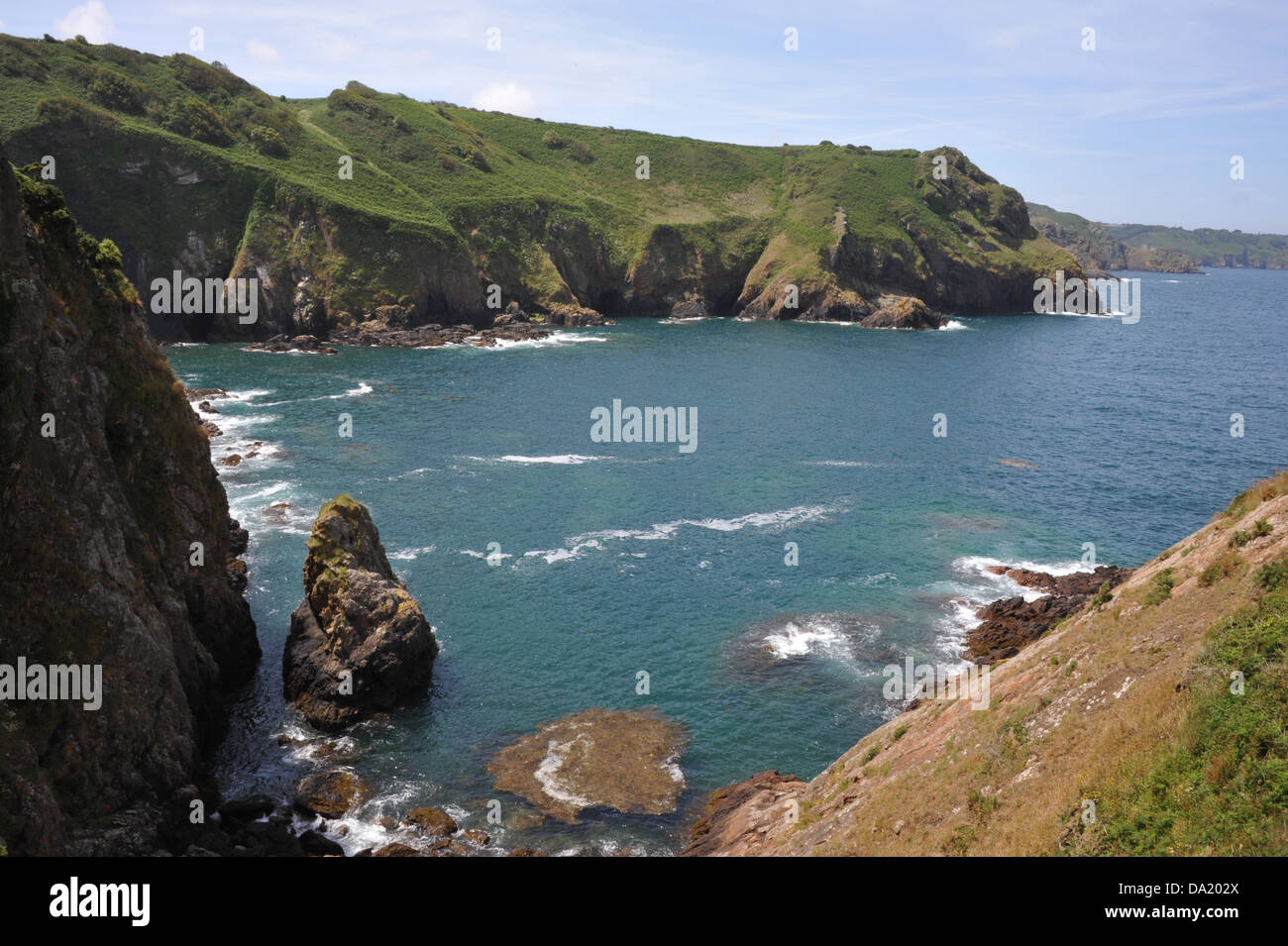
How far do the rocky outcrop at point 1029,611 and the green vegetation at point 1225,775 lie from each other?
2455cm

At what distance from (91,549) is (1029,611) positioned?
159 feet

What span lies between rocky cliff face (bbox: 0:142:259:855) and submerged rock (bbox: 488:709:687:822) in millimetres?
14016

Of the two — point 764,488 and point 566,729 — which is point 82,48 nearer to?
point 764,488

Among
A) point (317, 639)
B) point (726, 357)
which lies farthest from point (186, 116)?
point (317, 639)

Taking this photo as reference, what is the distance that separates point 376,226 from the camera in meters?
145

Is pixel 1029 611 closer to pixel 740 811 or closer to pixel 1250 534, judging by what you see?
pixel 1250 534

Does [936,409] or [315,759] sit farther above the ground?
[936,409]

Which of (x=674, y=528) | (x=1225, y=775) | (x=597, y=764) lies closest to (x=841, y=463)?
(x=674, y=528)

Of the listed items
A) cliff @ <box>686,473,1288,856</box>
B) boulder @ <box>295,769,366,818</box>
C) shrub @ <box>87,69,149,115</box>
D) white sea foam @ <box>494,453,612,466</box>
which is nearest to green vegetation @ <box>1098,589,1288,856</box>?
cliff @ <box>686,473,1288,856</box>

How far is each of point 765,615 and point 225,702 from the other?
30.6 m

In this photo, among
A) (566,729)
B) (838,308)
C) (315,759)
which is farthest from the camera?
(838,308)

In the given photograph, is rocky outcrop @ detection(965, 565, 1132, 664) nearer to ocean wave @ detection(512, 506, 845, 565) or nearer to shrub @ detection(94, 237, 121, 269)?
ocean wave @ detection(512, 506, 845, 565)

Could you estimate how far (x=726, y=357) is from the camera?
445 ft

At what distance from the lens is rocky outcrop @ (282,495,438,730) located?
1647 inches
